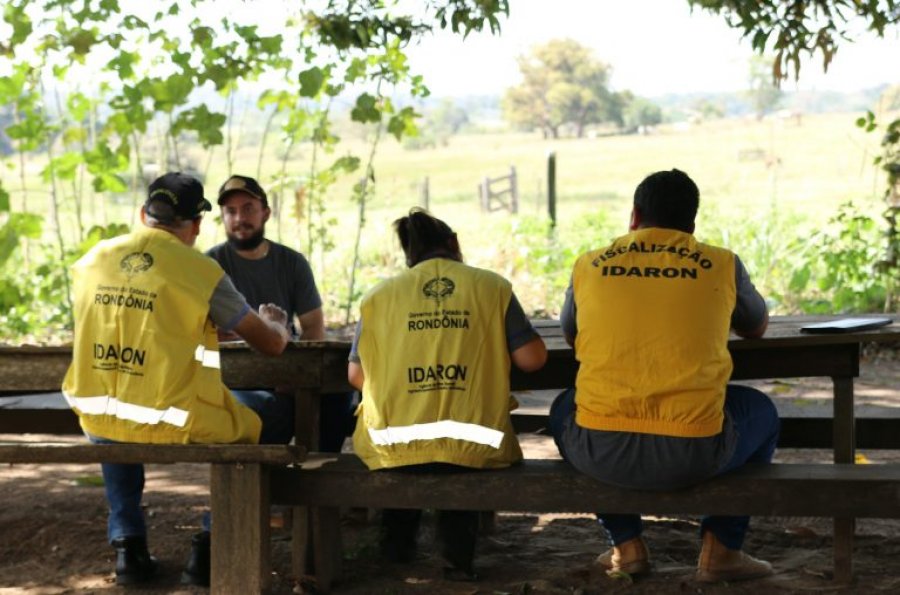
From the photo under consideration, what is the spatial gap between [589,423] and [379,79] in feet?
19.4

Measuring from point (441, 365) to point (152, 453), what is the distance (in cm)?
92

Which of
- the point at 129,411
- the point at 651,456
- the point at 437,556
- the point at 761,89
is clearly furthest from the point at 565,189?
the point at 761,89

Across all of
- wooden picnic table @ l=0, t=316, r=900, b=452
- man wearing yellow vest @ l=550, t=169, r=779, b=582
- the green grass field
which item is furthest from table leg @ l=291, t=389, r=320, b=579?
the green grass field

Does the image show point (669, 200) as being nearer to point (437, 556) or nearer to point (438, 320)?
point (438, 320)

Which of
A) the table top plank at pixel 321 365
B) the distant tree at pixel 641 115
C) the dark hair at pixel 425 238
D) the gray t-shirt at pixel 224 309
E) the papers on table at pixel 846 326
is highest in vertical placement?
the distant tree at pixel 641 115

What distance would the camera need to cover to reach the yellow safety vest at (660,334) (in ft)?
12.9

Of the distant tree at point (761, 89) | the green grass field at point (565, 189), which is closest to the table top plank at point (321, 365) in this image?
the green grass field at point (565, 189)

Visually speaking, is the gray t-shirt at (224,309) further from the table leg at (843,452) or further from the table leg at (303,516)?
the table leg at (843,452)

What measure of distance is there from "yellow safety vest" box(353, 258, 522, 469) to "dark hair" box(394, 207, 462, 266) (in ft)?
0.39

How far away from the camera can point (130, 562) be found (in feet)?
15.1

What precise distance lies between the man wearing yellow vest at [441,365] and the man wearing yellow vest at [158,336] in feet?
1.22

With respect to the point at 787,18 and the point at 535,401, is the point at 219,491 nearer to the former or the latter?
the point at 535,401

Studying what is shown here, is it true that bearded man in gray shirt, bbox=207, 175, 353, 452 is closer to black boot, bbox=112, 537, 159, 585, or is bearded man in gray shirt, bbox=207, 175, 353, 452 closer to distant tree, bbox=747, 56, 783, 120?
black boot, bbox=112, 537, 159, 585

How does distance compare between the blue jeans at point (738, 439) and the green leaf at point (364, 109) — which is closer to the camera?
the blue jeans at point (738, 439)
